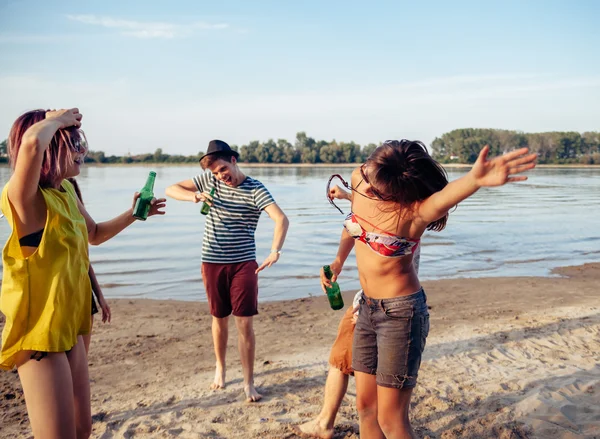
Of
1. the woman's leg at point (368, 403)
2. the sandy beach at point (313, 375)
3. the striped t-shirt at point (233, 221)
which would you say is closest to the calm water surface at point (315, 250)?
the sandy beach at point (313, 375)

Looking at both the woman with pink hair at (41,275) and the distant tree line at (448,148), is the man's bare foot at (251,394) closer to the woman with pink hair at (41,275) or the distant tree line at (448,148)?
the woman with pink hair at (41,275)

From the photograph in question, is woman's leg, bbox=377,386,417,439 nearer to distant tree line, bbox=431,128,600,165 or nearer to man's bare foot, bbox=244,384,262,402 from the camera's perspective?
man's bare foot, bbox=244,384,262,402

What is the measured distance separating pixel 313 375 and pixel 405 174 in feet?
10.3

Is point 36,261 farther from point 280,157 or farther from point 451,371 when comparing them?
point 280,157

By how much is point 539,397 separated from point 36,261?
4.18m

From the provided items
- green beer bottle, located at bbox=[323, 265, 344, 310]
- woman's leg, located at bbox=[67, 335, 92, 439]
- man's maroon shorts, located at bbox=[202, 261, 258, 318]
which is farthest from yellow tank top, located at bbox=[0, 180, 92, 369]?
man's maroon shorts, located at bbox=[202, 261, 258, 318]

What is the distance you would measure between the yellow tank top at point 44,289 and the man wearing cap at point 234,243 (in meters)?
2.24

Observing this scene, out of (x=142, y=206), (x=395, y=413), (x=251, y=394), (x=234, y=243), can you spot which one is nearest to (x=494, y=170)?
(x=395, y=413)

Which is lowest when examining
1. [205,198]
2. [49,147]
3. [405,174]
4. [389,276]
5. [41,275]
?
[389,276]

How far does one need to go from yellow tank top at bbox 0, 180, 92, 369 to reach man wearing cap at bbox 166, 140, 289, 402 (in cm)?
224

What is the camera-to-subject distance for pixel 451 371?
5629 mm

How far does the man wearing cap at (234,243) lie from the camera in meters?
5.11

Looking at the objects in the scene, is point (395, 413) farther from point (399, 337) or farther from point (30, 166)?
point (30, 166)

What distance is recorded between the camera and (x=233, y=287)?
202 inches
